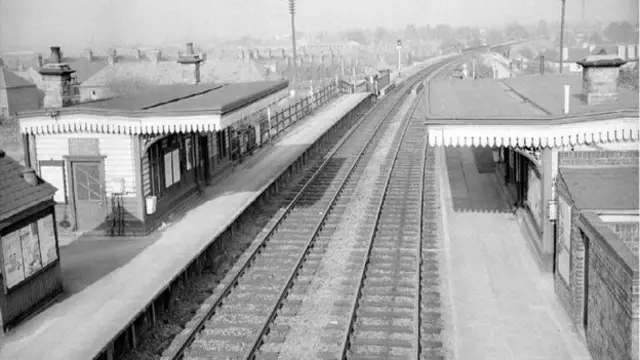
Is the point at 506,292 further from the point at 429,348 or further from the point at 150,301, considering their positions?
the point at 150,301

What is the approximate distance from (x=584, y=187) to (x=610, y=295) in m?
3.10

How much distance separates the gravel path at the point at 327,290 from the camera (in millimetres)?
11844

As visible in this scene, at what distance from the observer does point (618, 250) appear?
368 inches

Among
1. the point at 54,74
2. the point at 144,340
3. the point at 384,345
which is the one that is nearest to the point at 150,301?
the point at 144,340

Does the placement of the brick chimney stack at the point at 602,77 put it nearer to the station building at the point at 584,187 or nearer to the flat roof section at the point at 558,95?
the station building at the point at 584,187

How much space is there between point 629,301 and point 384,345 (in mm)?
4244

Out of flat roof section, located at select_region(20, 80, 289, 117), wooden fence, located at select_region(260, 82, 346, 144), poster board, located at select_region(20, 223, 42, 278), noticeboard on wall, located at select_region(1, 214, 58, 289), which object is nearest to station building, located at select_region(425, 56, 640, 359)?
flat roof section, located at select_region(20, 80, 289, 117)

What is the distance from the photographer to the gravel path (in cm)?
1184

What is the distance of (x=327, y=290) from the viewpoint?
48.0 ft

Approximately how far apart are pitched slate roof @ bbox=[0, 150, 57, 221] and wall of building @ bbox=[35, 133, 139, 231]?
463cm

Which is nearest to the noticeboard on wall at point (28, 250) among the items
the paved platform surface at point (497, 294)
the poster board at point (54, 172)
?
the poster board at point (54, 172)

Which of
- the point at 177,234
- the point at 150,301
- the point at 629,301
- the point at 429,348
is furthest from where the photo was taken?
the point at 177,234

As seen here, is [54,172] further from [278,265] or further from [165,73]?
[165,73]

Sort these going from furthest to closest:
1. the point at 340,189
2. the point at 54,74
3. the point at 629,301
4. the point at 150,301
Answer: the point at 340,189 < the point at 54,74 < the point at 150,301 < the point at 629,301
